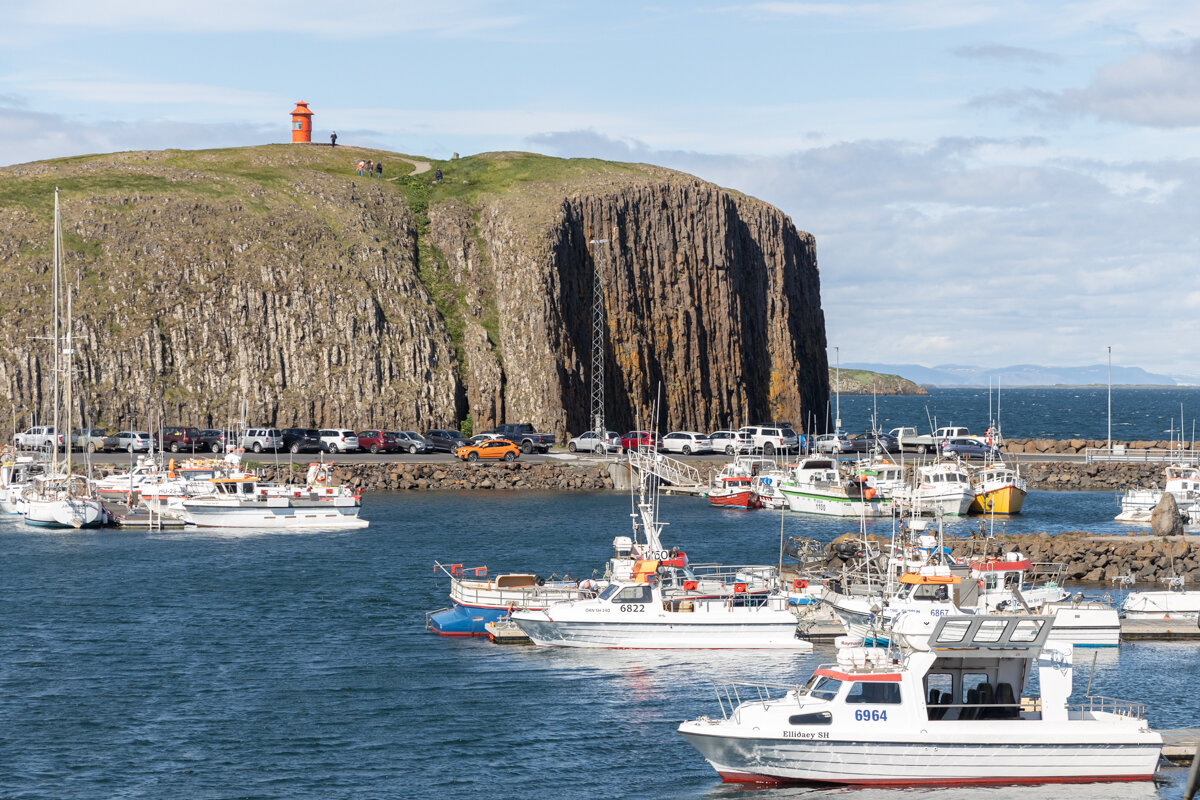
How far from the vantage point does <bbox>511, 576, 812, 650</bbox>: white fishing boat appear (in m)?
44.0

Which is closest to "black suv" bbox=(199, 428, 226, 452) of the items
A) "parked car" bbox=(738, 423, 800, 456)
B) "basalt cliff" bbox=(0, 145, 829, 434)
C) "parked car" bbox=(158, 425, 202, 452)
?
"parked car" bbox=(158, 425, 202, 452)

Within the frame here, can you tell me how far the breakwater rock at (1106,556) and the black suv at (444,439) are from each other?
53608 millimetres

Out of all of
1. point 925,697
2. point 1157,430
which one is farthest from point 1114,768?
point 1157,430

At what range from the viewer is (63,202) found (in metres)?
123

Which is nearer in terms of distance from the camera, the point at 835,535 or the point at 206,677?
the point at 206,677

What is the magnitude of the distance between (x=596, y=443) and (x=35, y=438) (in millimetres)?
42643

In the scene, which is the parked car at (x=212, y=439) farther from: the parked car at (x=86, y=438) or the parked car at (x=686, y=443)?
the parked car at (x=686, y=443)

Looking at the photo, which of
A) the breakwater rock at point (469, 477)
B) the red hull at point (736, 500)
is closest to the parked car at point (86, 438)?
the breakwater rock at point (469, 477)

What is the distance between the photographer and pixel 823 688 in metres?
30.1

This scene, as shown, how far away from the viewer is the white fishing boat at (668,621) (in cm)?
4403

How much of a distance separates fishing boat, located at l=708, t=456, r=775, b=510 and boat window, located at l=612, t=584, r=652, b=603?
45598mm

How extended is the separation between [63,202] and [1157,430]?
150 m

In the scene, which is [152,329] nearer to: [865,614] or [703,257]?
[703,257]

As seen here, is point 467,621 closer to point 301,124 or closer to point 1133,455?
point 1133,455
